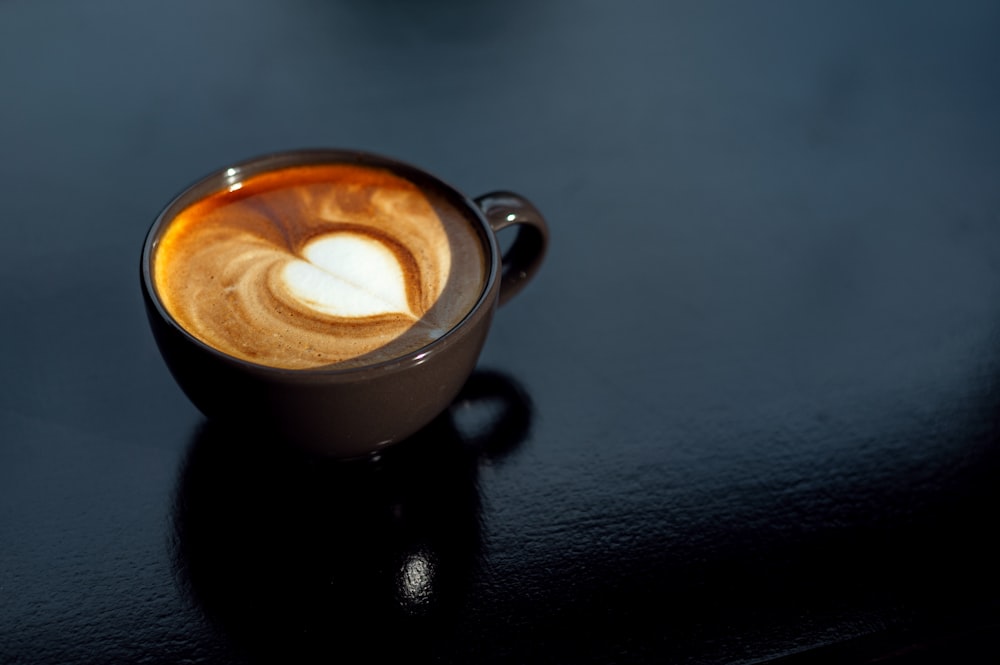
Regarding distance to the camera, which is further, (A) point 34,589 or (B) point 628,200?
(B) point 628,200

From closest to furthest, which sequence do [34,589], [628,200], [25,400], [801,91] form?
[34,589] → [25,400] → [628,200] → [801,91]

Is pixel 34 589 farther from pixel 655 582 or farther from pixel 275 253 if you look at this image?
pixel 655 582

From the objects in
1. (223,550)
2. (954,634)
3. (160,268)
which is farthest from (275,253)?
(954,634)

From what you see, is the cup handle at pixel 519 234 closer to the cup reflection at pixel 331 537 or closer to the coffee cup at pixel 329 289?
the coffee cup at pixel 329 289

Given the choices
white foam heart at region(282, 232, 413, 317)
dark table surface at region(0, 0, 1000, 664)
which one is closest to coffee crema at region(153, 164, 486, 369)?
white foam heart at region(282, 232, 413, 317)

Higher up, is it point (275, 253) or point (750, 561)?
point (275, 253)

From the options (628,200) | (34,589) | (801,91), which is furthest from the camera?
(801,91)

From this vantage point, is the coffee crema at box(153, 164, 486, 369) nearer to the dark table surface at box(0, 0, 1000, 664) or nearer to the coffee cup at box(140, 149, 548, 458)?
the coffee cup at box(140, 149, 548, 458)

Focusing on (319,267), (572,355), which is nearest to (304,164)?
(319,267)
